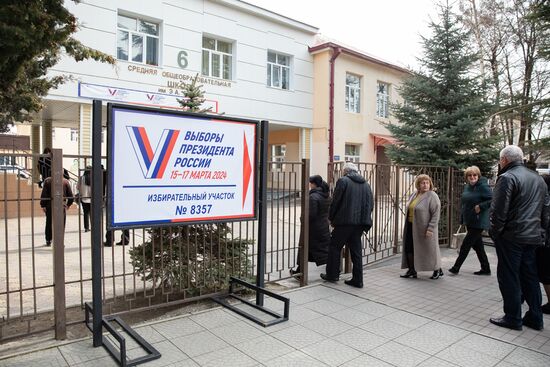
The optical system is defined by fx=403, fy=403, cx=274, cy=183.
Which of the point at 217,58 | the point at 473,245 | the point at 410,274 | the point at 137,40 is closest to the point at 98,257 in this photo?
the point at 410,274

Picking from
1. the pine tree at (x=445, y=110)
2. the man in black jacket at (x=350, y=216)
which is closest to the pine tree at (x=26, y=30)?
the man in black jacket at (x=350, y=216)

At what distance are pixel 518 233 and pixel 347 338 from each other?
2029mm

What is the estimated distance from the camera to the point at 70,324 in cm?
386

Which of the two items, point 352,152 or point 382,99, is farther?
point 382,99

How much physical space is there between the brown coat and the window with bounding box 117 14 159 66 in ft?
39.7

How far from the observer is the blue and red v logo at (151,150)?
379cm

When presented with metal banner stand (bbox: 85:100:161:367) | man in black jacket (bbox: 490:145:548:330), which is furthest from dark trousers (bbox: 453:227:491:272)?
metal banner stand (bbox: 85:100:161:367)

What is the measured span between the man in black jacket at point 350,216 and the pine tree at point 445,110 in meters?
4.70

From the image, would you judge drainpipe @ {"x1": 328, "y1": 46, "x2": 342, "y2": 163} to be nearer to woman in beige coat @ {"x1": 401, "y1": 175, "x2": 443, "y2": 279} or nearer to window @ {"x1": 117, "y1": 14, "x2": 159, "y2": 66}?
window @ {"x1": 117, "y1": 14, "x2": 159, "y2": 66}

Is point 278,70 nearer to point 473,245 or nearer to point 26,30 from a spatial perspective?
point 473,245

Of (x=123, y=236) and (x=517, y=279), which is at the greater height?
(x=123, y=236)

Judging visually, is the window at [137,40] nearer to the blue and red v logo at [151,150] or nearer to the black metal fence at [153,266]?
the black metal fence at [153,266]

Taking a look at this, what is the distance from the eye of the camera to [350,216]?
554cm

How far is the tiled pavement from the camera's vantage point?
3.46 m
